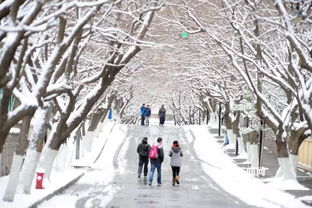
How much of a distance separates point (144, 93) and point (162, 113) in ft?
57.5

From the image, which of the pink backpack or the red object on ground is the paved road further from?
the red object on ground

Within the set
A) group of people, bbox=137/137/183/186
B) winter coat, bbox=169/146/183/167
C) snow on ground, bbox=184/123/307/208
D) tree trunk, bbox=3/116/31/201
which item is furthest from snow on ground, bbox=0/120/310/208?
winter coat, bbox=169/146/183/167

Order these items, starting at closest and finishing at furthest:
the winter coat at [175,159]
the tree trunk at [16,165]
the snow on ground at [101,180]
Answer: the tree trunk at [16,165] → the snow on ground at [101,180] → the winter coat at [175,159]

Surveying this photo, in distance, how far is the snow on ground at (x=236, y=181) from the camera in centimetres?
1970

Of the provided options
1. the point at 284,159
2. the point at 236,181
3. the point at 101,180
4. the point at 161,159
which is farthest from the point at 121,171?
the point at 284,159

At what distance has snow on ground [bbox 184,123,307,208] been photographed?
776 inches

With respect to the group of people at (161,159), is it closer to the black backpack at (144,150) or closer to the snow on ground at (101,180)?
the black backpack at (144,150)

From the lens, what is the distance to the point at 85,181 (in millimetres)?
25094

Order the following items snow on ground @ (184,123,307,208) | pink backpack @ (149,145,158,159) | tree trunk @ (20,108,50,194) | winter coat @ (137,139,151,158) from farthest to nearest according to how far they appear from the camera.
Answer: winter coat @ (137,139,151,158), pink backpack @ (149,145,158,159), snow on ground @ (184,123,307,208), tree trunk @ (20,108,50,194)

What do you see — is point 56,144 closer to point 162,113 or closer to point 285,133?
Answer: point 285,133

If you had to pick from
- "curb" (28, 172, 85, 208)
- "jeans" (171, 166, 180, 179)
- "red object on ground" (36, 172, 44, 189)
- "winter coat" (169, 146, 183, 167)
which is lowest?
"curb" (28, 172, 85, 208)

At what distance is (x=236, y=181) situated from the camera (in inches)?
1031

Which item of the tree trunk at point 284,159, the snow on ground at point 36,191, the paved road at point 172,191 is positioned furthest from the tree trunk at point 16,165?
the tree trunk at point 284,159

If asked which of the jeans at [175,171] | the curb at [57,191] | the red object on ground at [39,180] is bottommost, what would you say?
the curb at [57,191]
